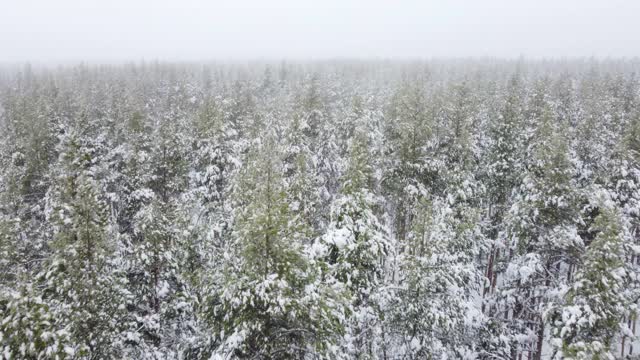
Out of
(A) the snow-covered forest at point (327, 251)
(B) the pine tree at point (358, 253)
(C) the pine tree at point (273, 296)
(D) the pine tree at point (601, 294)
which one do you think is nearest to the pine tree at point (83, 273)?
(A) the snow-covered forest at point (327, 251)

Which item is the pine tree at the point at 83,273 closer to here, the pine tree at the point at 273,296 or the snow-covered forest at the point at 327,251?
the snow-covered forest at the point at 327,251

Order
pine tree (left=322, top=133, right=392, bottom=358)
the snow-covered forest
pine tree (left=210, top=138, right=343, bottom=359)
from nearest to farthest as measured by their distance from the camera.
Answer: pine tree (left=210, top=138, right=343, bottom=359) < the snow-covered forest < pine tree (left=322, top=133, right=392, bottom=358)

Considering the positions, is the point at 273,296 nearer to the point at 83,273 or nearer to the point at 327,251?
the point at 327,251

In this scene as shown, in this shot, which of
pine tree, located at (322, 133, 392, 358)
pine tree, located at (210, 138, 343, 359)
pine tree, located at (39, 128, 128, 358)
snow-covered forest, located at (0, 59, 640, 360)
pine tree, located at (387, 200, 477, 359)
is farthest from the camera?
pine tree, located at (387, 200, 477, 359)

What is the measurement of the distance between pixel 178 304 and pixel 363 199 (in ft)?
24.1

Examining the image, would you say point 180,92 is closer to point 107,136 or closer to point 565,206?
point 107,136

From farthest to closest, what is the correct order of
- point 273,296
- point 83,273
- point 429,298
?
point 429,298, point 83,273, point 273,296

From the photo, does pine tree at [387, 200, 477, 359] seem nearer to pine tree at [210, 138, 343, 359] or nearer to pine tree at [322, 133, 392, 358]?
pine tree at [322, 133, 392, 358]

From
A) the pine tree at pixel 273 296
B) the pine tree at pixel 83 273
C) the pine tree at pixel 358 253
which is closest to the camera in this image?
the pine tree at pixel 273 296

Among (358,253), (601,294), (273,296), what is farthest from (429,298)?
(273,296)

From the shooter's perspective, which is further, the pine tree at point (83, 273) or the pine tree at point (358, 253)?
the pine tree at point (358, 253)

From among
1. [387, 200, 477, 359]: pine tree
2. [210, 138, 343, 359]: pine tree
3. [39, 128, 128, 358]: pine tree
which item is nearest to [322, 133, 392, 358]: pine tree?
[387, 200, 477, 359]: pine tree

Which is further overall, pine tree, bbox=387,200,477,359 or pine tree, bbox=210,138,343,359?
pine tree, bbox=387,200,477,359

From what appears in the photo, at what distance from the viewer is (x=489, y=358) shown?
1692 cm
